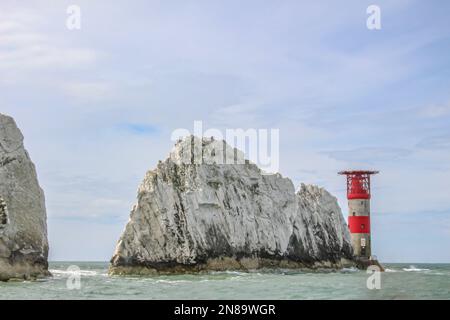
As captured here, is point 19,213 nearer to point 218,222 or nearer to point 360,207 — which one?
point 218,222

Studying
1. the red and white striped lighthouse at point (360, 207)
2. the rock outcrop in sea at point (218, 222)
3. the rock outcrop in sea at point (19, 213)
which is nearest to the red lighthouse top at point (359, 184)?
the red and white striped lighthouse at point (360, 207)

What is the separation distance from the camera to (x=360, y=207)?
67.9m

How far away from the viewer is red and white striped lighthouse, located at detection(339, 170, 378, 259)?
223 feet

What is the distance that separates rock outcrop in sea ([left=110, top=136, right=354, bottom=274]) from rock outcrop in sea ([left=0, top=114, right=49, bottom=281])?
9.36 metres

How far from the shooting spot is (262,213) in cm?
6053

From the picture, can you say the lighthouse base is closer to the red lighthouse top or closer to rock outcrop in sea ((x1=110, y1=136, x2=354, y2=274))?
rock outcrop in sea ((x1=110, y1=136, x2=354, y2=274))

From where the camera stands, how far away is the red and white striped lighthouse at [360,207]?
223 feet

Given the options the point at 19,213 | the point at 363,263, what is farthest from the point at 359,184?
the point at 19,213

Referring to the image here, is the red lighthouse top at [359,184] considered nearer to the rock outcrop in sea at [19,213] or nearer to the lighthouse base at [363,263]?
the lighthouse base at [363,263]

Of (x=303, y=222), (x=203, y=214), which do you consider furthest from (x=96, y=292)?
(x=303, y=222)

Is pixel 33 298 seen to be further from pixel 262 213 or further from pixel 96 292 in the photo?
pixel 262 213

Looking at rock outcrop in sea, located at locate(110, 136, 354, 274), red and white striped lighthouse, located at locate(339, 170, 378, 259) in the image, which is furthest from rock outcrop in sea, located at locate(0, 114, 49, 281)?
Result: red and white striped lighthouse, located at locate(339, 170, 378, 259)

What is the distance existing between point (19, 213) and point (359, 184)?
1496 inches
